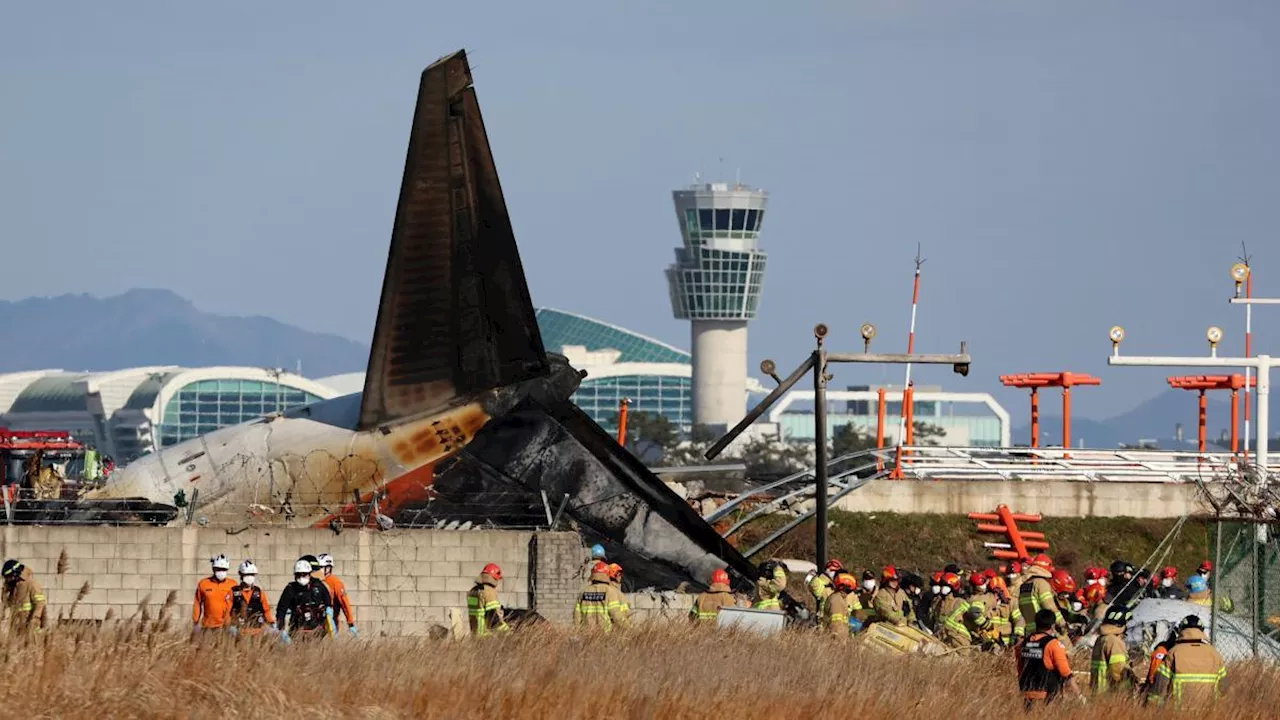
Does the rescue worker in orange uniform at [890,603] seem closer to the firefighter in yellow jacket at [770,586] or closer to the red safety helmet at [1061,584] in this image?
the firefighter in yellow jacket at [770,586]

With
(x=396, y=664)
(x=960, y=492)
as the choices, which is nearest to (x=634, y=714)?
(x=396, y=664)

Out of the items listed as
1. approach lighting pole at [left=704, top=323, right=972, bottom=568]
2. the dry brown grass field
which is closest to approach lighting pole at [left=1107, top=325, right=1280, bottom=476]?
approach lighting pole at [left=704, top=323, right=972, bottom=568]

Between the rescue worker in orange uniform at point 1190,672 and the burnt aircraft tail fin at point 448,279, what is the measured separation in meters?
14.3

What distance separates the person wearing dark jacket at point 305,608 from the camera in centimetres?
2502

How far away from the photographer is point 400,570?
32.1 metres

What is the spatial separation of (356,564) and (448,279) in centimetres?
450

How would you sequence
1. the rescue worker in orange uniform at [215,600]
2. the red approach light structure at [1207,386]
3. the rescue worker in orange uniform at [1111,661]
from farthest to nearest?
the red approach light structure at [1207,386]
the rescue worker in orange uniform at [215,600]
the rescue worker in orange uniform at [1111,661]

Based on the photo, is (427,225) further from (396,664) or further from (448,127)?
(396,664)

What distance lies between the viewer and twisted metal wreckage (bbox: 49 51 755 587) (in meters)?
33.1

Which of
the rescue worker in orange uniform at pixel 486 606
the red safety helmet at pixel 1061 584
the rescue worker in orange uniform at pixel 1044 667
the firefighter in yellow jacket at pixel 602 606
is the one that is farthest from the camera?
the red safety helmet at pixel 1061 584

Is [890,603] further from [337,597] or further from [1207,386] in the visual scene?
[1207,386]

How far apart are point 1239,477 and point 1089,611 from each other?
6320 millimetres

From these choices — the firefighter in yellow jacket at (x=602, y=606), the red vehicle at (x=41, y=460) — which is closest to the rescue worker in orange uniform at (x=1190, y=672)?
the firefighter in yellow jacket at (x=602, y=606)

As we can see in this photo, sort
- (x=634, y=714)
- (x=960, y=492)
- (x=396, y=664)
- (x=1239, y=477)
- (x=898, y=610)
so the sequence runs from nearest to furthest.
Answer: (x=634, y=714) < (x=396, y=664) < (x=1239, y=477) < (x=898, y=610) < (x=960, y=492)
